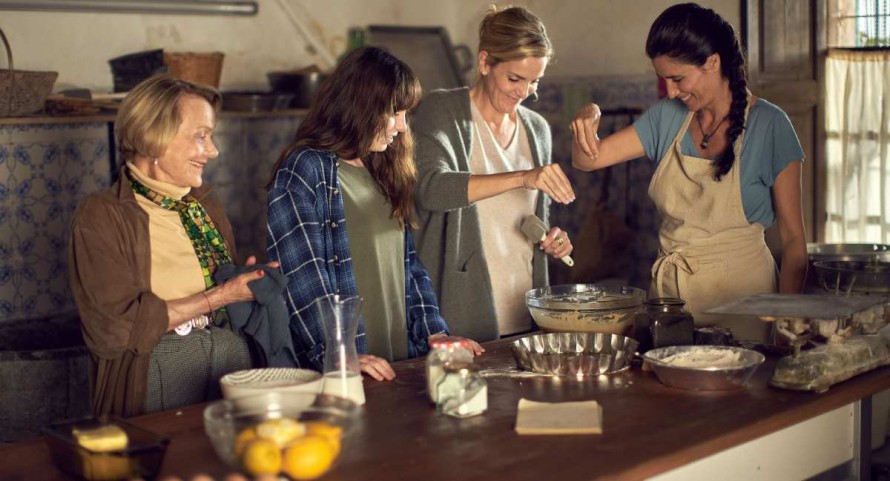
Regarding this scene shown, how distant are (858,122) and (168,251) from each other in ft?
11.3

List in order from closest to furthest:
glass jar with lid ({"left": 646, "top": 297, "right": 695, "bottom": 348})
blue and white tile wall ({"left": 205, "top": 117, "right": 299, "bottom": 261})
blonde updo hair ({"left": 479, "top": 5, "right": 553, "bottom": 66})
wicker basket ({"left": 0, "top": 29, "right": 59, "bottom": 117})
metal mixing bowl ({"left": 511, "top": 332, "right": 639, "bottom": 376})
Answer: metal mixing bowl ({"left": 511, "top": 332, "right": 639, "bottom": 376})
glass jar with lid ({"left": 646, "top": 297, "right": 695, "bottom": 348})
blonde updo hair ({"left": 479, "top": 5, "right": 553, "bottom": 66})
wicker basket ({"left": 0, "top": 29, "right": 59, "bottom": 117})
blue and white tile wall ({"left": 205, "top": 117, "right": 299, "bottom": 261})

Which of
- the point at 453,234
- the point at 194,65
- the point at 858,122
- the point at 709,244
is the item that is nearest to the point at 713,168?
the point at 709,244

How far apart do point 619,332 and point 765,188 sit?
2.30ft

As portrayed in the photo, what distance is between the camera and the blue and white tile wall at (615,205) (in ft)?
20.0

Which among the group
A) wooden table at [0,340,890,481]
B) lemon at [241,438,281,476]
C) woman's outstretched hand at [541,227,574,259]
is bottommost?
wooden table at [0,340,890,481]

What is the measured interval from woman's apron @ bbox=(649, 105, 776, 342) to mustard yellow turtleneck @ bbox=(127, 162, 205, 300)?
1.50 meters

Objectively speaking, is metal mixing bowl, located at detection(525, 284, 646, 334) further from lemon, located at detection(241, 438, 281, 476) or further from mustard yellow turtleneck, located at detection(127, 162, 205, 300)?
lemon, located at detection(241, 438, 281, 476)

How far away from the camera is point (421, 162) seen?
12.4ft

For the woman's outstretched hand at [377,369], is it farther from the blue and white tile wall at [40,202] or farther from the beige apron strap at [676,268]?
the blue and white tile wall at [40,202]

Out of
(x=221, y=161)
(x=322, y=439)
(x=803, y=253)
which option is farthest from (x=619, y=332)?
(x=221, y=161)

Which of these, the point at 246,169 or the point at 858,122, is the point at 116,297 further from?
the point at 858,122

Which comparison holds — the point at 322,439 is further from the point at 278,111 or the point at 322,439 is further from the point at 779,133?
the point at 278,111

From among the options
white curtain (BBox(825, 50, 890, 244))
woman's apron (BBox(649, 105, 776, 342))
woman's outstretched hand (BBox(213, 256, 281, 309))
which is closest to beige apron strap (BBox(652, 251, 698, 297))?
woman's apron (BBox(649, 105, 776, 342))

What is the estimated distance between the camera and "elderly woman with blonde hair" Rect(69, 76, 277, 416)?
3.01 m
